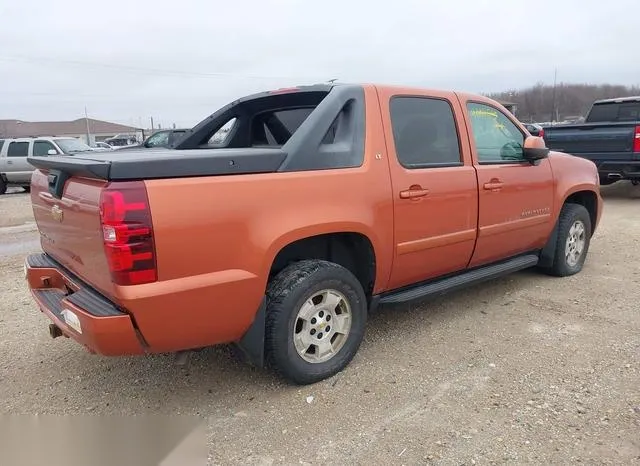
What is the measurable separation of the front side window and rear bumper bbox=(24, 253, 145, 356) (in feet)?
9.47

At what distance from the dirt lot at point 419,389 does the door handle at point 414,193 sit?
3.52ft

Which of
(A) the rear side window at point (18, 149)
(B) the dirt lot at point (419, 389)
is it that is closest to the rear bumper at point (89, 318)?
(B) the dirt lot at point (419, 389)

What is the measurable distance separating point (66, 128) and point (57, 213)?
9265 centimetres

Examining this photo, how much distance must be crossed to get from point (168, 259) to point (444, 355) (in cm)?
204

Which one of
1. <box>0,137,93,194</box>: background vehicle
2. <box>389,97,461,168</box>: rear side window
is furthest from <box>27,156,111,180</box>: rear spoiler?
<box>0,137,93,194</box>: background vehicle

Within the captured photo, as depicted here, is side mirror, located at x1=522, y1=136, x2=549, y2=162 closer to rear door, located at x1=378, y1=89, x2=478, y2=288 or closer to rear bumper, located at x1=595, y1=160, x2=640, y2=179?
rear door, located at x1=378, y1=89, x2=478, y2=288

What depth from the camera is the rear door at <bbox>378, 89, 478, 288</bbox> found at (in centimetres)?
358

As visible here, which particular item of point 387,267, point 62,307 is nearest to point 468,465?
point 387,267

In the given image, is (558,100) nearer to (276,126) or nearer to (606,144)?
(606,144)

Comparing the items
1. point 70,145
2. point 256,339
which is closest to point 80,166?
point 256,339

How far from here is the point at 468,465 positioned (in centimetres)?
250

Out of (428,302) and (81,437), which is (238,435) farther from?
(428,302)

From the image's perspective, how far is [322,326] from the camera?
3.30 m

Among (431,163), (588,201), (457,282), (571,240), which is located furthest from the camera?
(588,201)
